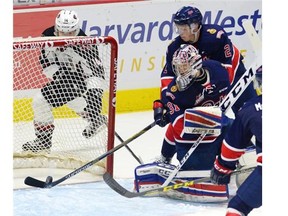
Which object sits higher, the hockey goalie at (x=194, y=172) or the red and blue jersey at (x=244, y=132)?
the red and blue jersey at (x=244, y=132)

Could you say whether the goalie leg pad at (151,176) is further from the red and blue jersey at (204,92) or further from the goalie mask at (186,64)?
the goalie mask at (186,64)

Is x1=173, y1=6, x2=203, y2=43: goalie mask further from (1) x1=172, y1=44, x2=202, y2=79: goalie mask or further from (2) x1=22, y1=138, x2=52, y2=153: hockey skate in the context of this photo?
(2) x1=22, y1=138, x2=52, y2=153: hockey skate

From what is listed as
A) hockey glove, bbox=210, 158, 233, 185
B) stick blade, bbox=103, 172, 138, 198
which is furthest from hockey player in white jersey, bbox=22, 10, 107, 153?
hockey glove, bbox=210, 158, 233, 185

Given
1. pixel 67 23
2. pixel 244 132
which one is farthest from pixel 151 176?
pixel 244 132

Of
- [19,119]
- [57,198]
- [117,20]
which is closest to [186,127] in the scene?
[57,198]

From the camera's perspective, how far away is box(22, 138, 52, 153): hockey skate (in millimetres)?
4047

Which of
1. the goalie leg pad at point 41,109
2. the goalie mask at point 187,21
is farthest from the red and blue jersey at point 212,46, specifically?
the goalie leg pad at point 41,109

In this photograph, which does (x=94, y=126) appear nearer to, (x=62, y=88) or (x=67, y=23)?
(x=62, y=88)

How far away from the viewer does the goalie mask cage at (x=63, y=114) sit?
12.3 ft

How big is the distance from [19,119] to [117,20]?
43.5 inches
